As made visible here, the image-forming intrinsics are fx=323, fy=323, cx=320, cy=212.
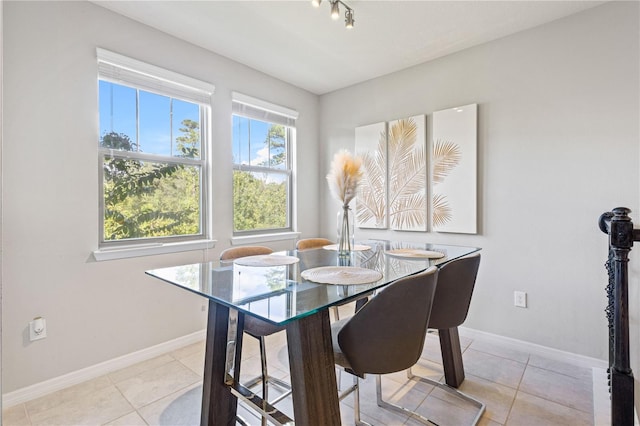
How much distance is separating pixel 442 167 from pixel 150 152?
2.56 meters

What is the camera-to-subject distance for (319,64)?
3.23 meters

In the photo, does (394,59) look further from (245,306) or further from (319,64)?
(245,306)

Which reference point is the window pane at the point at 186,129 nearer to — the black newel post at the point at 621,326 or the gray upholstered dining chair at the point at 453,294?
the gray upholstered dining chair at the point at 453,294

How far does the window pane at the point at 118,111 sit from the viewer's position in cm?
238

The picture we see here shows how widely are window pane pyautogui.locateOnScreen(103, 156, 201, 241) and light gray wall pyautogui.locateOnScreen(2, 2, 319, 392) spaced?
153 mm

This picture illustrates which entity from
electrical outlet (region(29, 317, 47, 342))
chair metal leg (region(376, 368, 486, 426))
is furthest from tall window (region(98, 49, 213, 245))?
chair metal leg (region(376, 368, 486, 426))

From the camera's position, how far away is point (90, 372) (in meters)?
2.26

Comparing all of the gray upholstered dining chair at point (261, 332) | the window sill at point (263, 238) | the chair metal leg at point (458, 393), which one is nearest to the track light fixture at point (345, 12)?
the gray upholstered dining chair at point (261, 332)

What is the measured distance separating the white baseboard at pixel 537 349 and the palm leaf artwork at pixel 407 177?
1042 mm

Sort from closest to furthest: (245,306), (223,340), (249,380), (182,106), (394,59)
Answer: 1. (245,306)
2. (223,340)
3. (249,380)
4. (182,106)
5. (394,59)

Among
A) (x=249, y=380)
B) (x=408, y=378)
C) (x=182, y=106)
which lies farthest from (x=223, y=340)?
(x=182, y=106)

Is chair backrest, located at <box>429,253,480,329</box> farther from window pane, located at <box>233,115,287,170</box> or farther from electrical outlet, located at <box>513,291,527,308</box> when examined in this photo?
window pane, located at <box>233,115,287,170</box>

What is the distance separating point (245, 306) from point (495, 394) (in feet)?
6.04

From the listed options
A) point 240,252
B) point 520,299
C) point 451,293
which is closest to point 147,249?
point 240,252
